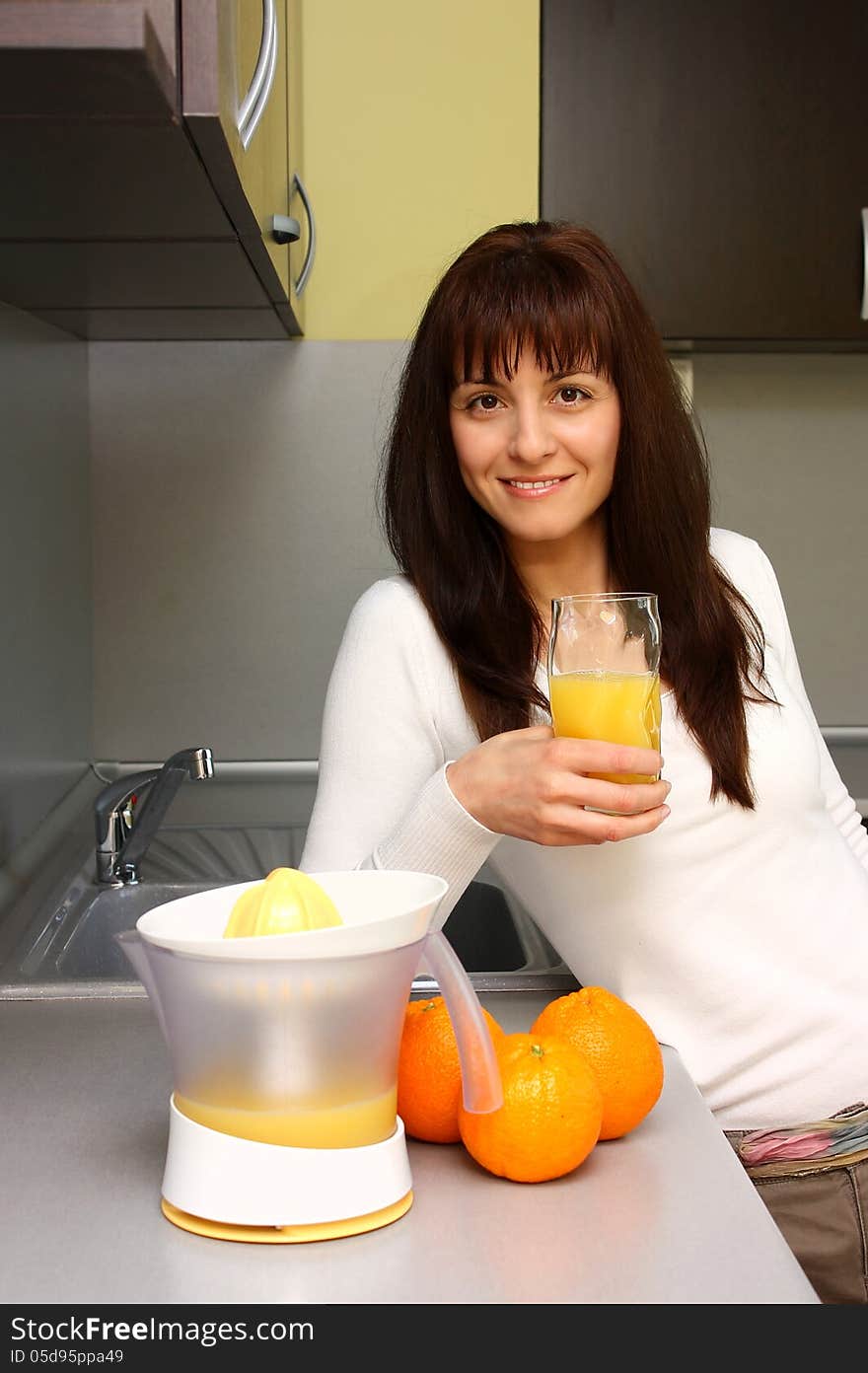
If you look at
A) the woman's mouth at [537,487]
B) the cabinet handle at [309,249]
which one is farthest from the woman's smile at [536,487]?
the cabinet handle at [309,249]

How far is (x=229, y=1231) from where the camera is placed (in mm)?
807

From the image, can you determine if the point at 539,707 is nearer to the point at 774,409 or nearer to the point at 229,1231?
the point at 229,1231

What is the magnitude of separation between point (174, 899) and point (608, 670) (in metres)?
0.94

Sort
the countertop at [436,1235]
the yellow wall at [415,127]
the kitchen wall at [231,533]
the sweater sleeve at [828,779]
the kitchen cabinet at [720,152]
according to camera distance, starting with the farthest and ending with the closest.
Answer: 1. the kitchen wall at [231,533]
2. the yellow wall at [415,127]
3. the kitchen cabinet at [720,152]
4. the sweater sleeve at [828,779]
5. the countertop at [436,1235]

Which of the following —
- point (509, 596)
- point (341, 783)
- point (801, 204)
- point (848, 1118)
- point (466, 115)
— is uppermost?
point (466, 115)

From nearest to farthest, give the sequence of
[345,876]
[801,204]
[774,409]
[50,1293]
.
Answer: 1. [50,1293]
2. [345,876]
3. [801,204]
4. [774,409]

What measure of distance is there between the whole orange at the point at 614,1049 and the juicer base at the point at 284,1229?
6.6 inches

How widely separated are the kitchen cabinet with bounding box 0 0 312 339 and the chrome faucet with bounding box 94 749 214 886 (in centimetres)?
57

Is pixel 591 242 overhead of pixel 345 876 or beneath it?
overhead

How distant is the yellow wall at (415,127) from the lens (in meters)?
2.14

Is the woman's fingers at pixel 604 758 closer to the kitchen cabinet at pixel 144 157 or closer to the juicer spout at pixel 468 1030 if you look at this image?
the juicer spout at pixel 468 1030

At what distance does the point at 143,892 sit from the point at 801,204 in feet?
4.24

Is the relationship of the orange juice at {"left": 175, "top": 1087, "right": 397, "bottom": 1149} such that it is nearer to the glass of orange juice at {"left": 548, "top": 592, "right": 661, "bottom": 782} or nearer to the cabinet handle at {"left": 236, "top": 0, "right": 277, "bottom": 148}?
the glass of orange juice at {"left": 548, "top": 592, "right": 661, "bottom": 782}

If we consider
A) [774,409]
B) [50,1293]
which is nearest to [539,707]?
[50,1293]
